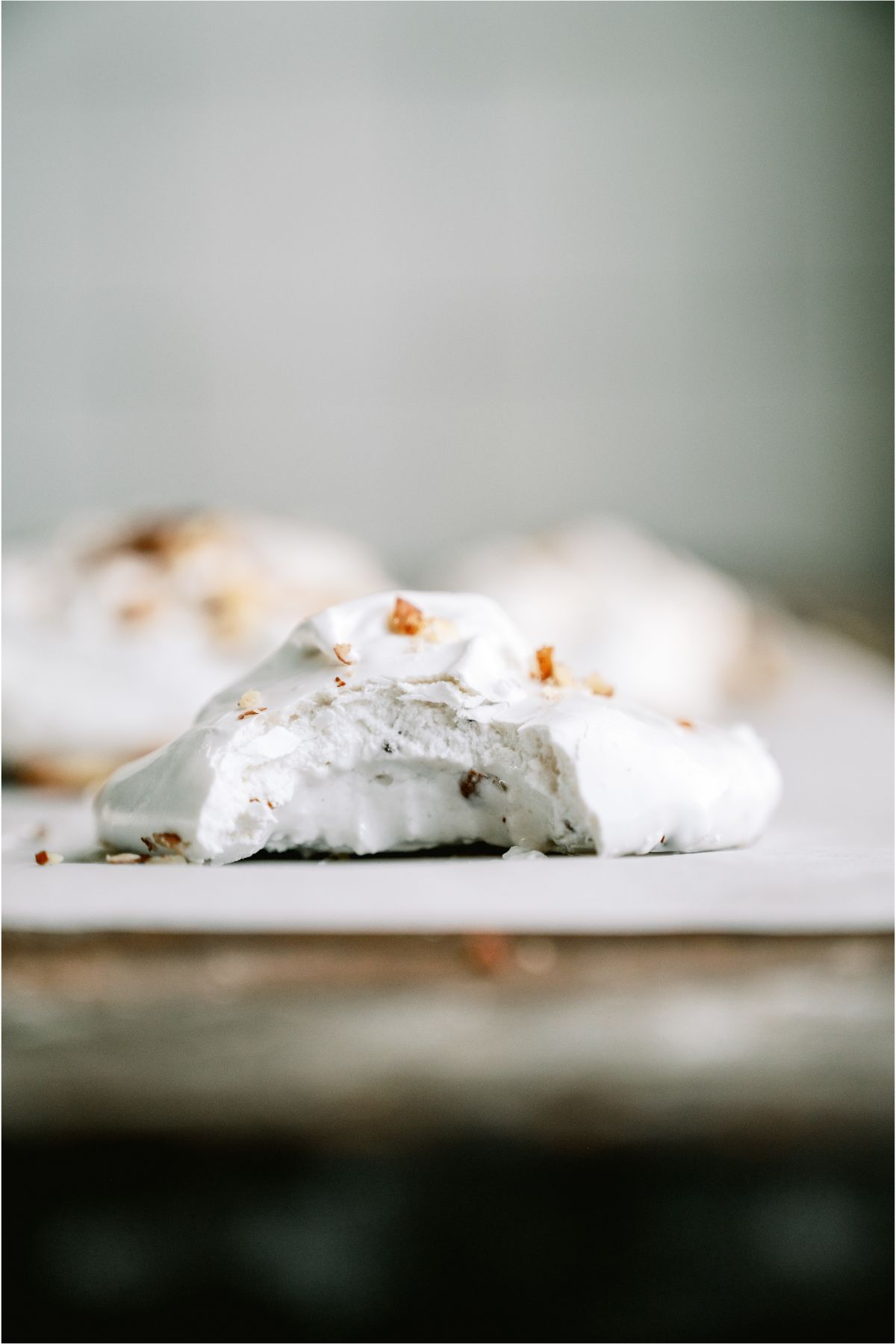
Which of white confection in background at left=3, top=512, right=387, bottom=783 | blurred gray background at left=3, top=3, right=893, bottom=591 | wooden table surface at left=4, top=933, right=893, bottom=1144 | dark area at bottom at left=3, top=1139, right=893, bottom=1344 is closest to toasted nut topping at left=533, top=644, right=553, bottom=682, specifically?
Result: wooden table surface at left=4, top=933, right=893, bottom=1144

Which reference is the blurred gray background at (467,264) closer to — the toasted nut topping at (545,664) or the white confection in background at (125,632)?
the white confection in background at (125,632)

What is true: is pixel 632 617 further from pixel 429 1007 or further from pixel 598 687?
pixel 429 1007

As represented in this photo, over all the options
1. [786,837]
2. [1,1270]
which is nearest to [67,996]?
[1,1270]

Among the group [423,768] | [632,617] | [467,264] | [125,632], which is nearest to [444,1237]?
[423,768]

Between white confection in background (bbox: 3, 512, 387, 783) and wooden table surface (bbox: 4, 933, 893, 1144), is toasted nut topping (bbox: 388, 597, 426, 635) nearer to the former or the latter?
wooden table surface (bbox: 4, 933, 893, 1144)

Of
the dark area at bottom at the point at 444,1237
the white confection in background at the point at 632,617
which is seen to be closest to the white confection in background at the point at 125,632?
the white confection in background at the point at 632,617
